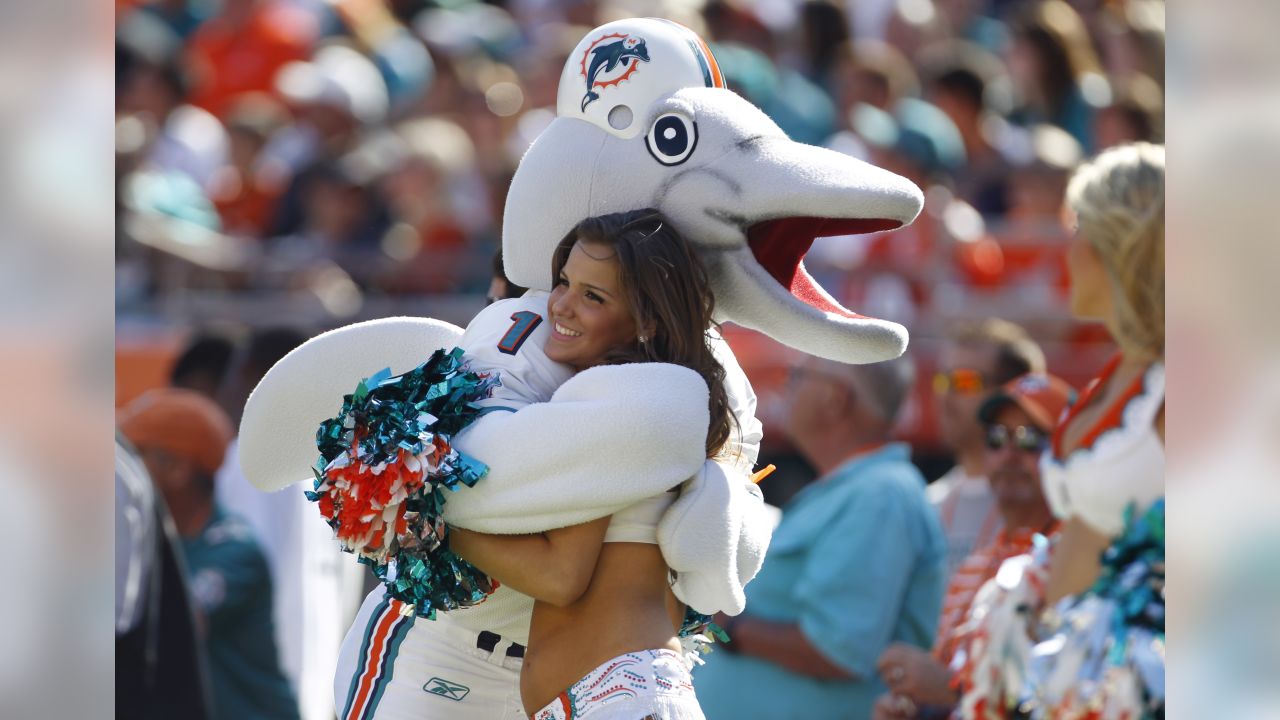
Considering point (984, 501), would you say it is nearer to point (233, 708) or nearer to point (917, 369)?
point (917, 369)

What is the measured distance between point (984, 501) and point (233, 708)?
8.11 ft

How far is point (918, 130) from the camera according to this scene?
326 inches

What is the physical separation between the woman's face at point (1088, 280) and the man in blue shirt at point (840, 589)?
80 centimetres

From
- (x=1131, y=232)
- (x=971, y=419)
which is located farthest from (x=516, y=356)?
A: (x=971, y=419)

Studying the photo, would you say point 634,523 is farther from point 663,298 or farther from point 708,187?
point 708,187

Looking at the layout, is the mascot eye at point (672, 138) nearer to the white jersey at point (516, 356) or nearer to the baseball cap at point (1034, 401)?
the white jersey at point (516, 356)

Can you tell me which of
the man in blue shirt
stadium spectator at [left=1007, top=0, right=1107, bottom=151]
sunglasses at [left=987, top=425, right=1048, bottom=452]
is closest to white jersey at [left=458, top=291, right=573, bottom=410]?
the man in blue shirt

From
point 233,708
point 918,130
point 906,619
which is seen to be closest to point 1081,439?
point 906,619

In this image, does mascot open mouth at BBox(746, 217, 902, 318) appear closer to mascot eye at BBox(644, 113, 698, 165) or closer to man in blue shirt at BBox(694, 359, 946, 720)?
mascot eye at BBox(644, 113, 698, 165)

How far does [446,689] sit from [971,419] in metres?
3.02

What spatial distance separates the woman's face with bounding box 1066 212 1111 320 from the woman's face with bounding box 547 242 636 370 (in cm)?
196

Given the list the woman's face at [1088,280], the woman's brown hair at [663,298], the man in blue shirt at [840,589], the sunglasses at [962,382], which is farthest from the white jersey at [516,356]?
the sunglasses at [962,382]
